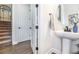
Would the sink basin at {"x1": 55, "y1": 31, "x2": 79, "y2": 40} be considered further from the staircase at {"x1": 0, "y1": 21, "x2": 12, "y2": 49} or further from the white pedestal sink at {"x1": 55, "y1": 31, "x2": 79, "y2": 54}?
the staircase at {"x1": 0, "y1": 21, "x2": 12, "y2": 49}

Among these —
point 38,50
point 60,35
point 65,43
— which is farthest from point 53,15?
point 38,50

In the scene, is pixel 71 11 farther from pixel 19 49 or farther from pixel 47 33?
pixel 19 49

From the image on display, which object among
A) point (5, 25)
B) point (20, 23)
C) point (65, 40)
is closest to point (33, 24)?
point (20, 23)

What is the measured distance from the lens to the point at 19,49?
6.67ft

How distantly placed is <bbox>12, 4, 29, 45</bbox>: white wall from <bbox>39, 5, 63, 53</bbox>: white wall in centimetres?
25

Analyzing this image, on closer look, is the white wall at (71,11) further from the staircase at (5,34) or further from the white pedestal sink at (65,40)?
the staircase at (5,34)

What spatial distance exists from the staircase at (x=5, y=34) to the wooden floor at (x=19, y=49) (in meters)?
0.09

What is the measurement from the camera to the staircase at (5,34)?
1.99m

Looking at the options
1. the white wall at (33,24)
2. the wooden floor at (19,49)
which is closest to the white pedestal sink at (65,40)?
the white wall at (33,24)

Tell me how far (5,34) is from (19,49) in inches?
14.1

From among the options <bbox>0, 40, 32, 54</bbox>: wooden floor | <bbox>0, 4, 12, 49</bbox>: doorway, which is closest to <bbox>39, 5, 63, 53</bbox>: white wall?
<bbox>0, 40, 32, 54</bbox>: wooden floor
